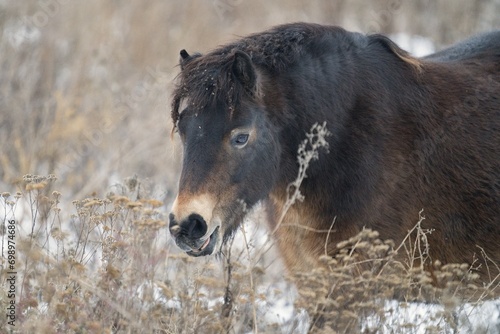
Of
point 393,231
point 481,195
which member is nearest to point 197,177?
point 393,231

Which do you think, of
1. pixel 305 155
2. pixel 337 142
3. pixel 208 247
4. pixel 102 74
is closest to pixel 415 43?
pixel 102 74

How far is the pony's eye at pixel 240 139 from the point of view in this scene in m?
3.87

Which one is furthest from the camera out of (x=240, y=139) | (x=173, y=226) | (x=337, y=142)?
(x=337, y=142)

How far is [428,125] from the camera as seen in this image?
14.2 ft

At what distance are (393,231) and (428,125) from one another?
0.68 metres

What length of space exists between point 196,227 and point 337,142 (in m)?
1.04

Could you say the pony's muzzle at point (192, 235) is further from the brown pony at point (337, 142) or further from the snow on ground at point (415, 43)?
the snow on ground at point (415, 43)

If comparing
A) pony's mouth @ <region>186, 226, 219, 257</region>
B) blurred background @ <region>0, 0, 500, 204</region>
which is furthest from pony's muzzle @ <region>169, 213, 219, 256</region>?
blurred background @ <region>0, 0, 500, 204</region>

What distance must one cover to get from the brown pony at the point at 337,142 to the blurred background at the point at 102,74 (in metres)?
2.89

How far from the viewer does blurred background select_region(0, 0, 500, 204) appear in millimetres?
8500

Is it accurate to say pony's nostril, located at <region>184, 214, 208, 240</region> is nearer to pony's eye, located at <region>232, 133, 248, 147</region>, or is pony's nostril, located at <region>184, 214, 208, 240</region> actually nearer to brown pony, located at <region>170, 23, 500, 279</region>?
brown pony, located at <region>170, 23, 500, 279</region>

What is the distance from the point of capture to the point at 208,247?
146 inches

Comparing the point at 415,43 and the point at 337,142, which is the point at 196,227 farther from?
the point at 415,43

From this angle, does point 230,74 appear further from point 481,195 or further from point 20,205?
point 20,205
